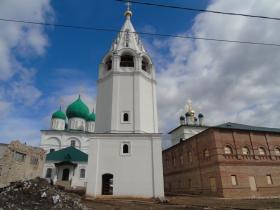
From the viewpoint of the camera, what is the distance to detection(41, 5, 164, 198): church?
59.8ft

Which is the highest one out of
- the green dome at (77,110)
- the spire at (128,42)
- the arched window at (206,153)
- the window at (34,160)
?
the green dome at (77,110)

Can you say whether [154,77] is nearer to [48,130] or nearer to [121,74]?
[121,74]

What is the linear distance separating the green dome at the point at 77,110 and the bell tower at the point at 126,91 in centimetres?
2560

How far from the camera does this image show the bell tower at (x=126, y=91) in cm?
2030

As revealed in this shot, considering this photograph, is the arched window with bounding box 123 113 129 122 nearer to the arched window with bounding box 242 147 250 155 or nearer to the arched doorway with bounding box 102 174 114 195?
the arched doorway with bounding box 102 174 114 195

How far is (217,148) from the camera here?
24750 millimetres

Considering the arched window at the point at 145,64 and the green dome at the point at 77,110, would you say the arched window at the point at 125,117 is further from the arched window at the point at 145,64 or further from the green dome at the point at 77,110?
the green dome at the point at 77,110

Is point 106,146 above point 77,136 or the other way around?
the other way around

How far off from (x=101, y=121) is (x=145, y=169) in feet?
18.6

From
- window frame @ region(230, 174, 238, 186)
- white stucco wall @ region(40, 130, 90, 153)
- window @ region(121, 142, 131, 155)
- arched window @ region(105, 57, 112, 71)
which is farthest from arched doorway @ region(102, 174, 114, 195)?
white stucco wall @ region(40, 130, 90, 153)

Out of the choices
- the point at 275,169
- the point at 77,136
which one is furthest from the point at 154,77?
the point at 77,136

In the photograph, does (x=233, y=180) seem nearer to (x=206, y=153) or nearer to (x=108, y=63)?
(x=206, y=153)

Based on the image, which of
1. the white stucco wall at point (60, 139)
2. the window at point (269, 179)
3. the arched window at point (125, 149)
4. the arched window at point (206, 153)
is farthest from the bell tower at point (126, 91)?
the white stucco wall at point (60, 139)

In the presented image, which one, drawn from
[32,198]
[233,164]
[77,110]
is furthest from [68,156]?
[32,198]
